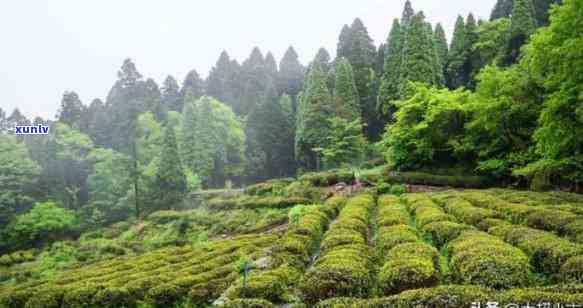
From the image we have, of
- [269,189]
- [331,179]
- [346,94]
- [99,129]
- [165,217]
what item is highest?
[346,94]

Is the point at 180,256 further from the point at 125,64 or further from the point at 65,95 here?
the point at 65,95

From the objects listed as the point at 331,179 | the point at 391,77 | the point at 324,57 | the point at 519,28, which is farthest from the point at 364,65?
the point at 331,179

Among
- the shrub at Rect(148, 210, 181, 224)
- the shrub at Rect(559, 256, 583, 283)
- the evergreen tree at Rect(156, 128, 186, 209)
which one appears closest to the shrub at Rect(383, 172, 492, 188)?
the shrub at Rect(148, 210, 181, 224)

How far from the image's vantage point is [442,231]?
407 inches

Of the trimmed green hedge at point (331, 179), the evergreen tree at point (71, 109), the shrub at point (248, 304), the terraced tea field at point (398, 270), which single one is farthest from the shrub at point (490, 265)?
the evergreen tree at point (71, 109)

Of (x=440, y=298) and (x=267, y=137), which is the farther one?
(x=267, y=137)

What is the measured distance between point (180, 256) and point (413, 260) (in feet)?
34.2

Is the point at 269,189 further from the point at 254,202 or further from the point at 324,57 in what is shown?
the point at 324,57

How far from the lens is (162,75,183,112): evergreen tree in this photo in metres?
57.9

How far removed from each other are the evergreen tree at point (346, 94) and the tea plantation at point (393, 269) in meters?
23.1

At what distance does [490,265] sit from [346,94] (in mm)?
33265

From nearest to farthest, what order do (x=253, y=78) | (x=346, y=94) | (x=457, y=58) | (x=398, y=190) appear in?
(x=398, y=190), (x=346, y=94), (x=457, y=58), (x=253, y=78)

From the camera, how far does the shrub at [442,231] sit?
32.7 ft

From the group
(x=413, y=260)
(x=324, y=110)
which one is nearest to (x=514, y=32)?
(x=324, y=110)
